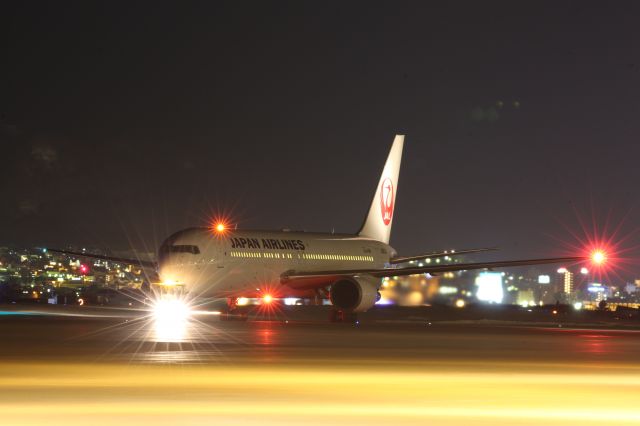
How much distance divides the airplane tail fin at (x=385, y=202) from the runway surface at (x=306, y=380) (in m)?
28.8

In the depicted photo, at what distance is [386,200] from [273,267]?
13190 mm

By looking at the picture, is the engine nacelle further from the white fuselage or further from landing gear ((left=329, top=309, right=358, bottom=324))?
the white fuselage

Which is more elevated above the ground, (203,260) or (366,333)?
(203,260)

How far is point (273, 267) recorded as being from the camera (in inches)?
2013

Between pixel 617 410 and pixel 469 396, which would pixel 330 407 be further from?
pixel 617 410

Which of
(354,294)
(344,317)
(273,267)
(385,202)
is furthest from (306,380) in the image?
(385,202)

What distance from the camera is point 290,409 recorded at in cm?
1418

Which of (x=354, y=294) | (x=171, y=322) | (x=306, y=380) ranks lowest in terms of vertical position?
(x=306, y=380)

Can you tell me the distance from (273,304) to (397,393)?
51089mm

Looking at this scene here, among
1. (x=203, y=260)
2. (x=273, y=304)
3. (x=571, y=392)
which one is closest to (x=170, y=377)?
(x=571, y=392)

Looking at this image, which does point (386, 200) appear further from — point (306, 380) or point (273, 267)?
point (306, 380)

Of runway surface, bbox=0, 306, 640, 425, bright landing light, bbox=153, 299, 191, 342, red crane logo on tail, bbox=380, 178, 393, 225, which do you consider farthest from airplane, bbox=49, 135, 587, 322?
runway surface, bbox=0, 306, 640, 425

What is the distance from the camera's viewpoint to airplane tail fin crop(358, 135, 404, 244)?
2406 inches

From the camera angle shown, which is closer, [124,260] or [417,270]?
[417,270]
